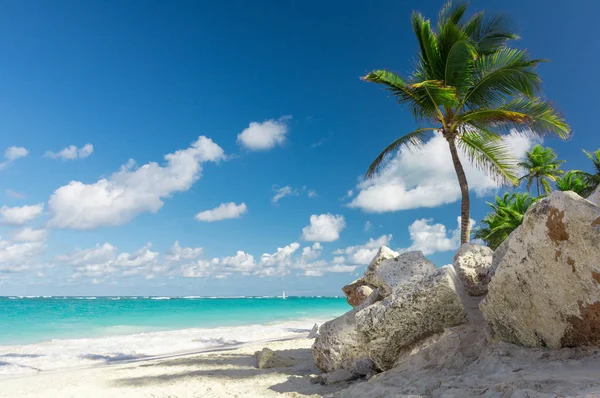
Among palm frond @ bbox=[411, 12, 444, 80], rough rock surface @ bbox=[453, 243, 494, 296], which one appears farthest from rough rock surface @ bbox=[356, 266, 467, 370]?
palm frond @ bbox=[411, 12, 444, 80]

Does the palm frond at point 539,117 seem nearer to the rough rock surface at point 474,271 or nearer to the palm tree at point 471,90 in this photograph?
the palm tree at point 471,90

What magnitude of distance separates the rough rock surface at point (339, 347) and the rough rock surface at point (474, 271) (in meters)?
1.85

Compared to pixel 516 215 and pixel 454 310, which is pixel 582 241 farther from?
pixel 516 215

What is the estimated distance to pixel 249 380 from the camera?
696 cm

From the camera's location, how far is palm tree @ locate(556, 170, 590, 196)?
88.8 ft

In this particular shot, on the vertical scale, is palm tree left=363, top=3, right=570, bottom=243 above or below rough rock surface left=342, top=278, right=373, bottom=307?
above

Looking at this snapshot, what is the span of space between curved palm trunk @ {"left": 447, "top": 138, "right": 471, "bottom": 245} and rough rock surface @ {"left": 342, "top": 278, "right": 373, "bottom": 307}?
2.86m

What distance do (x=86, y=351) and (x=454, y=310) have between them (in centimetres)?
1283

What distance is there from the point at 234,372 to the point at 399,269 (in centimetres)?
388

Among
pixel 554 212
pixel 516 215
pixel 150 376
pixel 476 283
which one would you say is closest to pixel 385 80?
pixel 476 283

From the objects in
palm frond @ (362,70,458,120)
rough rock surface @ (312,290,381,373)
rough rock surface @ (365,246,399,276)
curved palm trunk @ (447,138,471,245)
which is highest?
palm frond @ (362,70,458,120)

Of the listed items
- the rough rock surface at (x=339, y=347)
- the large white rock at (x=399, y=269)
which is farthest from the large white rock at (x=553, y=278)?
the large white rock at (x=399, y=269)

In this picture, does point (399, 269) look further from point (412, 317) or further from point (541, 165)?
point (541, 165)

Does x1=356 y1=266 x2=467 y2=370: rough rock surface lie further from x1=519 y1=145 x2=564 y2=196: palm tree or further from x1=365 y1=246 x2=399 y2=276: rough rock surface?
x1=519 y1=145 x2=564 y2=196: palm tree
